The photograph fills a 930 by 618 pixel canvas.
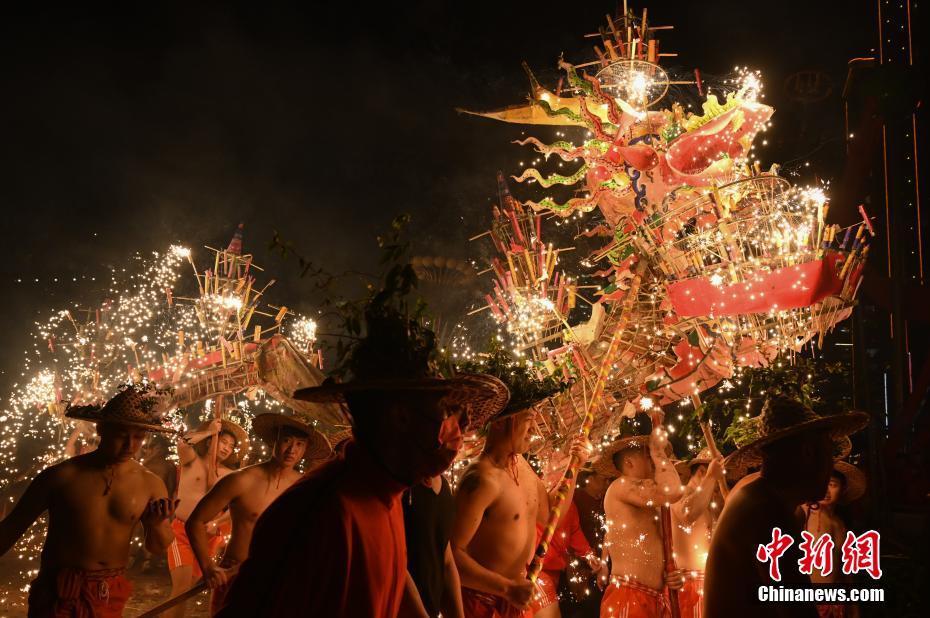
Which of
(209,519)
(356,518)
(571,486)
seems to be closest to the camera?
(356,518)

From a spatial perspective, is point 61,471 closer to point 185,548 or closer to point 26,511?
point 26,511

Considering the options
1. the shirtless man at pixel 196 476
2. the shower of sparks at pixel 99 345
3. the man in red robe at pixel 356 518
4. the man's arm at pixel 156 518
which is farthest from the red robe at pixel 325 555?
the shower of sparks at pixel 99 345

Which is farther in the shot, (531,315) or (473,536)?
(531,315)

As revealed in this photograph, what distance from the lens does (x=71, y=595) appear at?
4113 mm

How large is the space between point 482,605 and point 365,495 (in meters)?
2.23

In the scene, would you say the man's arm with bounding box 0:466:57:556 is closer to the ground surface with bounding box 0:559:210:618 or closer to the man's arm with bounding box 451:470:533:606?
the man's arm with bounding box 451:470:533:606

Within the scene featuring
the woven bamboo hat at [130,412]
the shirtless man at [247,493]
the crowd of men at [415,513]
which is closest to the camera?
the crowd of men at [415,513]

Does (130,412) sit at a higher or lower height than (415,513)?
higher

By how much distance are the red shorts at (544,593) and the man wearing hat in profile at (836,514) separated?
74.9 inches

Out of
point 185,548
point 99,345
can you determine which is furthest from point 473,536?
point 99,345

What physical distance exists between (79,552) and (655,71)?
5620 millimetres

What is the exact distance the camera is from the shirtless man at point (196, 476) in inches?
266

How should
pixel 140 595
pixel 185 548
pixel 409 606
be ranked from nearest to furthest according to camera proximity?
pixel 409 606 < pixel 185 548 < pixel 140 595

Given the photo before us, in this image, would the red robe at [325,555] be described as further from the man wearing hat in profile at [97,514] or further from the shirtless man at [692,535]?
the shirtless man at [692,535]
